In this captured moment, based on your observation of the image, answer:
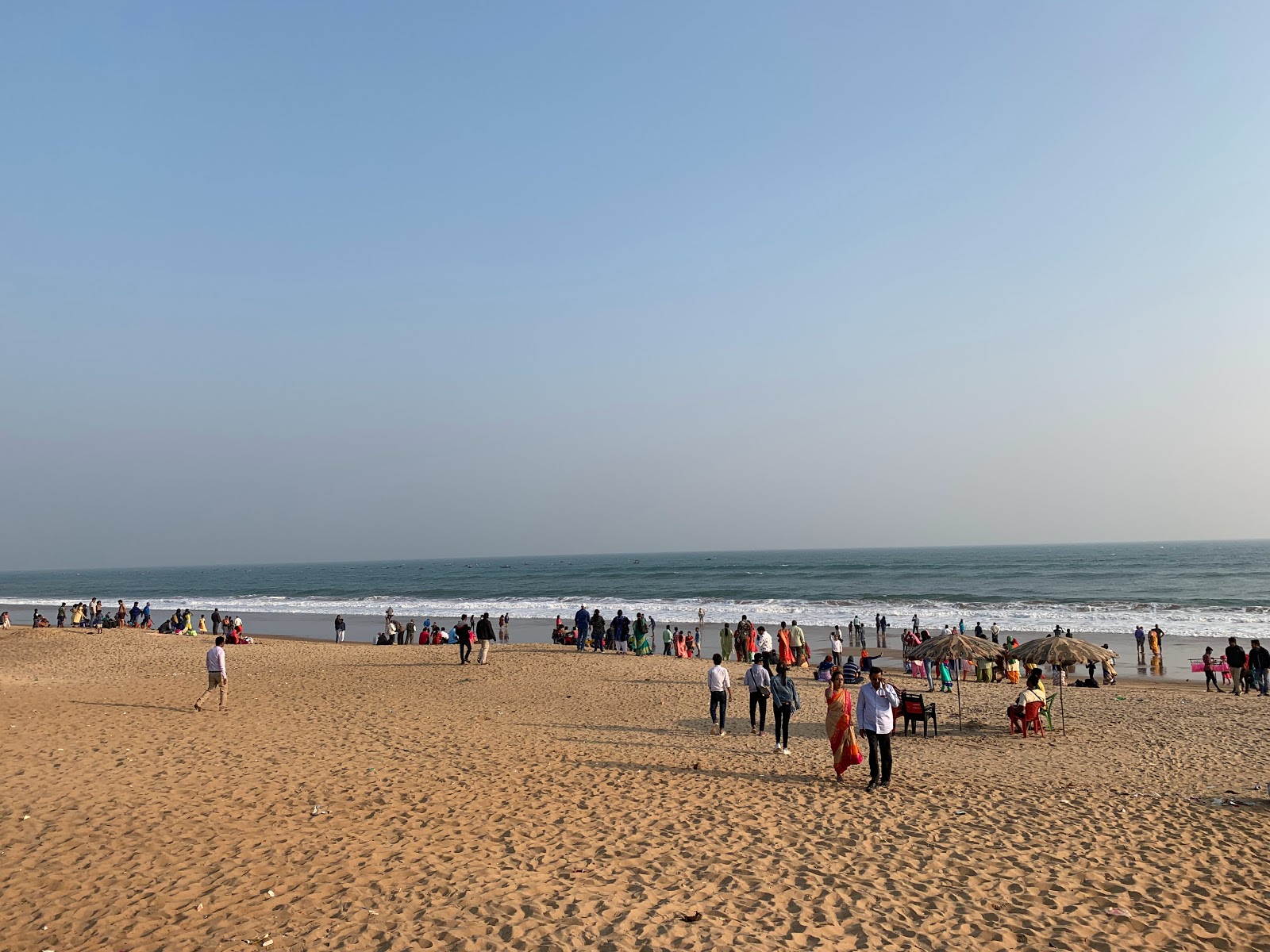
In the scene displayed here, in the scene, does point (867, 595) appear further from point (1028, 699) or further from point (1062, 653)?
point (1028, 699)

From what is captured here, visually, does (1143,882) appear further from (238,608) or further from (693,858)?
(238,608)

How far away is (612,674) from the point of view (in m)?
21.6

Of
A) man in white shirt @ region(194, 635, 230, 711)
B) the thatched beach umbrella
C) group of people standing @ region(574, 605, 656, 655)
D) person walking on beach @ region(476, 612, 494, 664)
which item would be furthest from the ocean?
man in white shirt @ region(194, 635, 230, 711)

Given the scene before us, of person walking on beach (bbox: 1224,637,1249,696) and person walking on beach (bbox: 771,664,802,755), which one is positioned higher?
person walking on beach (bbox: 771,664,802,755)

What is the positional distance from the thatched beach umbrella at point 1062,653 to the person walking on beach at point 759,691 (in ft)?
15.8

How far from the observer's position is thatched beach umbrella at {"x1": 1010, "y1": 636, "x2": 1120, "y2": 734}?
13828 millimetres

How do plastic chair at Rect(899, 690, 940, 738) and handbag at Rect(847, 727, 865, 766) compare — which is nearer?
handbag at Rect(847, 727, 865, 766)

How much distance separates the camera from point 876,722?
9945mm

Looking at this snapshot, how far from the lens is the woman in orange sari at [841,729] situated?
10.3 meters

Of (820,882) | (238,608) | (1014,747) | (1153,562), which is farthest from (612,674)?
(1153,562)

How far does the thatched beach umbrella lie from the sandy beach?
4.33 feet

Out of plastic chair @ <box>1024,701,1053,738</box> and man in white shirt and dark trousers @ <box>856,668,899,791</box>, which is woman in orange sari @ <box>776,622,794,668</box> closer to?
plastic chair @ <box>1024,701,1053,738</box>

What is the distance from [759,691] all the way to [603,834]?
19.7 feet

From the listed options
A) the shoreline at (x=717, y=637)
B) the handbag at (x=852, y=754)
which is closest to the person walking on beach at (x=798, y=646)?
the shoreline at (x=717, y=637)
